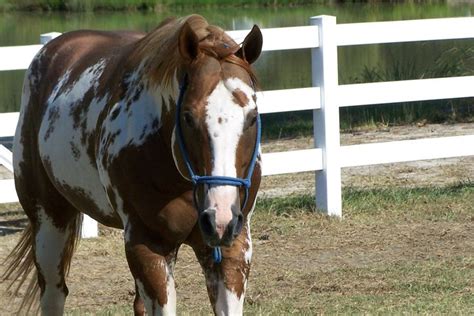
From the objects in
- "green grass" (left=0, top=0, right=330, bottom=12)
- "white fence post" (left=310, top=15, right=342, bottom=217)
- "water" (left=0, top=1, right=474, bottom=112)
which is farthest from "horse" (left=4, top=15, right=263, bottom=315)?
"green grass" (left=0, top=0, right=330, bottom=12)

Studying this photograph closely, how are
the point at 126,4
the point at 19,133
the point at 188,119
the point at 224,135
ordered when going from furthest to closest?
the point at 126,4 < the point at 19,133 < the point at 188,119 < the point at 224,135

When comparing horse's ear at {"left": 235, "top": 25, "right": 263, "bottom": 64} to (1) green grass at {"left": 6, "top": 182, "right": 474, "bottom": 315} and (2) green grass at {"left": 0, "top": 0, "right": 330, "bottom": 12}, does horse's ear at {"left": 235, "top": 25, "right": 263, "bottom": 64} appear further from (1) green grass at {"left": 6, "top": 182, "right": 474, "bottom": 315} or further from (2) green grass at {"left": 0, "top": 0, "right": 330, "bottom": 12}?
(2) green grass at {"left": 0, "top": 0, "right": 330, "bottom": 12}

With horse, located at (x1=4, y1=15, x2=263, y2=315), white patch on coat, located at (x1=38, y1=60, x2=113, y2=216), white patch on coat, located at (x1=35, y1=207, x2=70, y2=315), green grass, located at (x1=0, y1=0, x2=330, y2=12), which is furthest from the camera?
green grass, located at (x1=0, y1=0, x2=330, y2=12)

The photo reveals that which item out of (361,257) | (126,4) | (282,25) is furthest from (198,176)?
(126,4)

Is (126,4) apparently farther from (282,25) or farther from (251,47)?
(251,47)

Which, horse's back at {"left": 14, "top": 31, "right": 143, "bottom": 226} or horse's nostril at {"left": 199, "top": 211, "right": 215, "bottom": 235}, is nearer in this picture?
horse's nostril at {"left": 199, "top": 211, "right": 215, "bottom": 235}

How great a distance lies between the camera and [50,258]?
18.7ft

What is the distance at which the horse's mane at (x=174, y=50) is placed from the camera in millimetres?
4062

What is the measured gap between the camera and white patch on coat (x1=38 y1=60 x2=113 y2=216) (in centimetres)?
491

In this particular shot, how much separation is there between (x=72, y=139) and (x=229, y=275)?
1.13 metres

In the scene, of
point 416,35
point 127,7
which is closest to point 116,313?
point 416,35

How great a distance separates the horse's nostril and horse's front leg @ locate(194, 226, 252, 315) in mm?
622

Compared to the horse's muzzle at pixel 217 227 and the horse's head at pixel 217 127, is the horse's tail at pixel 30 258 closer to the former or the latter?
the horse's head at pixel 217 127

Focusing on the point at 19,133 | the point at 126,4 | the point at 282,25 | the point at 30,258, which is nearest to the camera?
the point at 19,133
